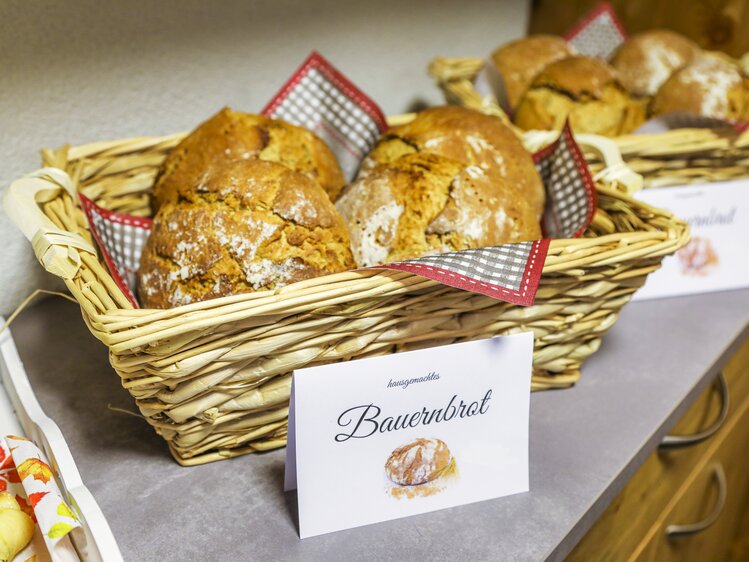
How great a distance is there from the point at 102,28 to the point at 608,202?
87 cm

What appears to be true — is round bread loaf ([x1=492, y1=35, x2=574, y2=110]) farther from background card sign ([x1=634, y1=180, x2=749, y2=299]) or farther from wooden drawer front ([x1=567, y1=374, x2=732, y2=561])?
wooden drawer front ([x1=567, y1=374, x2=732, y2=561])

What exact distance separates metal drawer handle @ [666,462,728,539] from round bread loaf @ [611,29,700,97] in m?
0.87

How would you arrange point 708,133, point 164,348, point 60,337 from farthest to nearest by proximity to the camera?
point 708,133 < point 60,337 < point 164,348

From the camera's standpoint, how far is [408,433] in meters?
0.77

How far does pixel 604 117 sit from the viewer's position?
Result: 1.42 metres

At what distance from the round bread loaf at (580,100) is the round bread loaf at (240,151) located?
1.84ft

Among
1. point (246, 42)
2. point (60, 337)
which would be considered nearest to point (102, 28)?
point (246, 42)

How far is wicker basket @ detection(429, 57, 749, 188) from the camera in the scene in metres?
1.24

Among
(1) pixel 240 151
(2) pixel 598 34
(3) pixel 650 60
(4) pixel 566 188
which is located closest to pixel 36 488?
(1) pixel 240 151

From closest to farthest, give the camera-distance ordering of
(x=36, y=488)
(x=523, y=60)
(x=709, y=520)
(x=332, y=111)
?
(x=36, y=488), (x=332, y=111), (x=709, y=520), (x=523, y=60)

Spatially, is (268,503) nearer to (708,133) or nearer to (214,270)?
(214,270)

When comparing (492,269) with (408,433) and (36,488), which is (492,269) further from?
(36,488)

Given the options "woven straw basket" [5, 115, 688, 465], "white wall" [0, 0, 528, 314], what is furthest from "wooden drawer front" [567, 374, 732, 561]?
"white wall" [0, 0, 528, 314]

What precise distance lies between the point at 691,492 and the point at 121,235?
113 cm
